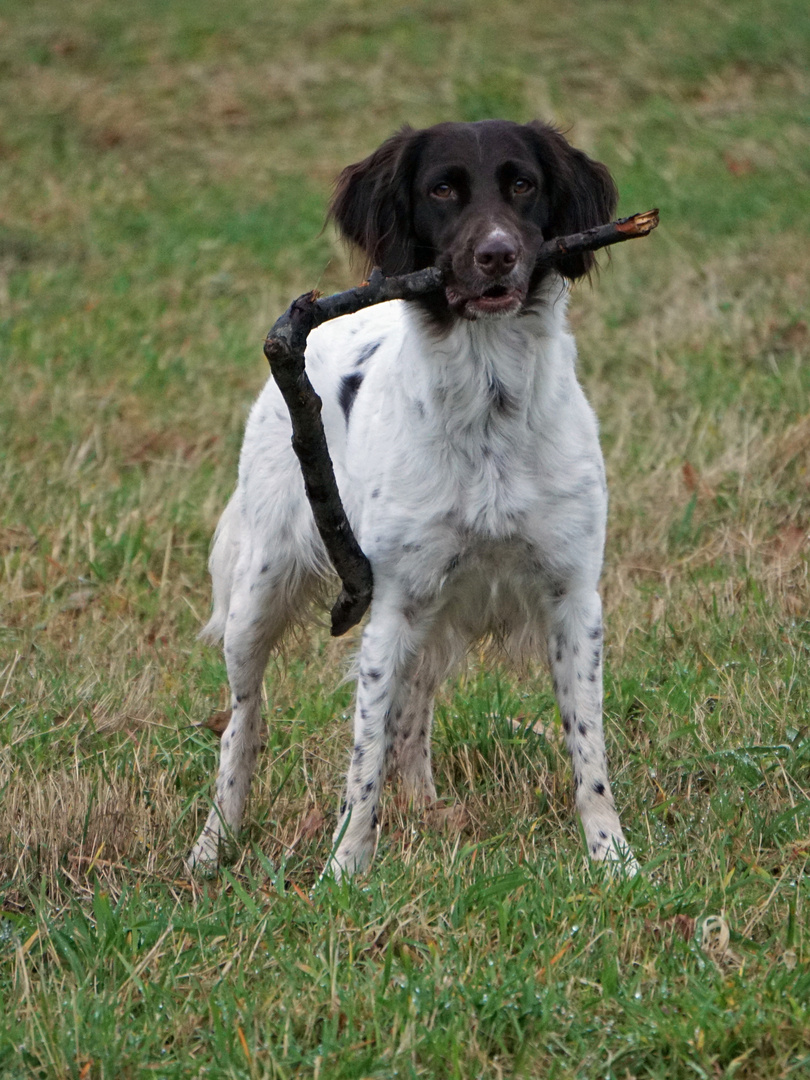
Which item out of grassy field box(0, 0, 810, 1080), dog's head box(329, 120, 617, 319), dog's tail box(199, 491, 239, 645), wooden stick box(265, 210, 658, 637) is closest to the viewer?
grassy field box(0, 0, 810, 1080)

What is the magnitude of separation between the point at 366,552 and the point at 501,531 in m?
0.32

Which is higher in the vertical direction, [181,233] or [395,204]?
[395,204]

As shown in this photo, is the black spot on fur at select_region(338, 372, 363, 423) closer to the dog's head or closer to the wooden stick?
the dog's head

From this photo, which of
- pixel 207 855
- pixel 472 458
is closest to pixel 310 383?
pixel 472 458

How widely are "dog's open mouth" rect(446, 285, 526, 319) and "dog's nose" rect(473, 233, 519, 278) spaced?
0.06m

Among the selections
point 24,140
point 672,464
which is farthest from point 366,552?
point 24,140

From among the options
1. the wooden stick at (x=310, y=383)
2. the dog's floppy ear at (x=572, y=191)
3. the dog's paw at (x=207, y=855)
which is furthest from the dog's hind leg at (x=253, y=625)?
the dog's floppy ear at (x=572, y=191)

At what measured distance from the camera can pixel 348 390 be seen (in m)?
3.74

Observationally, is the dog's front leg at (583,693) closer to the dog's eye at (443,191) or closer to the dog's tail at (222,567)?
the dog's eye at (443,191)

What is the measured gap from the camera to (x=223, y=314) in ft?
25.8

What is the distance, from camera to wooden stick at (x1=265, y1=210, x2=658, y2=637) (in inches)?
112

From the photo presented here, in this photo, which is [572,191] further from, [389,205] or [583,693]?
[583,693]

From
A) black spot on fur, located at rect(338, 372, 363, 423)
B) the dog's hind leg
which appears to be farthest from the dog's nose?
the dog's hind leg

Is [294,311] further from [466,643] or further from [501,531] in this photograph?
[466,643]
